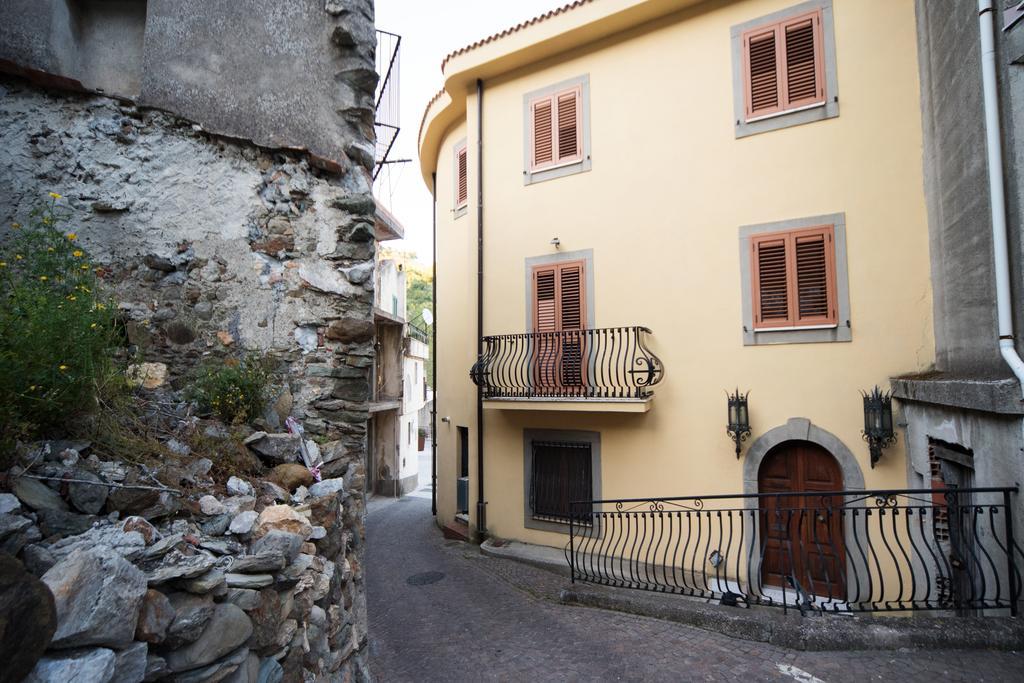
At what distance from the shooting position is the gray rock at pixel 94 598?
1.59 metres

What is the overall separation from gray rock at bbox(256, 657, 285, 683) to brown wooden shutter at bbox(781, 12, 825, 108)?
8.60 metres

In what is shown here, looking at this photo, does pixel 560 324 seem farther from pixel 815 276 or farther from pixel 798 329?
pixel 815 276

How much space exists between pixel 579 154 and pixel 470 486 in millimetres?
6269

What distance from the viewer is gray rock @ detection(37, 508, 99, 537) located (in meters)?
1.93

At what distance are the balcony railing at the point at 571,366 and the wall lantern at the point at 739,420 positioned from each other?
1112 millimetres

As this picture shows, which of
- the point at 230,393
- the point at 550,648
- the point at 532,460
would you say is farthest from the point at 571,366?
the point at 230,393

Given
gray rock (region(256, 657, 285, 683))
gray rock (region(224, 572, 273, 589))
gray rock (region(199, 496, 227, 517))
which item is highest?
gray rock (region(199, 496, 227, 517))

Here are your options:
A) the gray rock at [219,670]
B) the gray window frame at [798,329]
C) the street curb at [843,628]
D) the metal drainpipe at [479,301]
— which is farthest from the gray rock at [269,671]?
the metal drainpipe at [479,301]

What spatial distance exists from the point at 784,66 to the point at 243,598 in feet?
29.0

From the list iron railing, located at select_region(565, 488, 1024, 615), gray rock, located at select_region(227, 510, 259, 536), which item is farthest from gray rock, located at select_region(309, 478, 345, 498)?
iron railing, located at select_region(565, 488, 1024, 615)

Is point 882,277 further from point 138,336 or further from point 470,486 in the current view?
point 138,336

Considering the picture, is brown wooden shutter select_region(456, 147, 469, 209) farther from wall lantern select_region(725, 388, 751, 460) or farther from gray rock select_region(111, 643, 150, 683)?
gray rock select_region(111, 643, 150, 683)

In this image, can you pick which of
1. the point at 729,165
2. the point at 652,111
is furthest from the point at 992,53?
the point at 652,111

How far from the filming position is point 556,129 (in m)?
9.73
